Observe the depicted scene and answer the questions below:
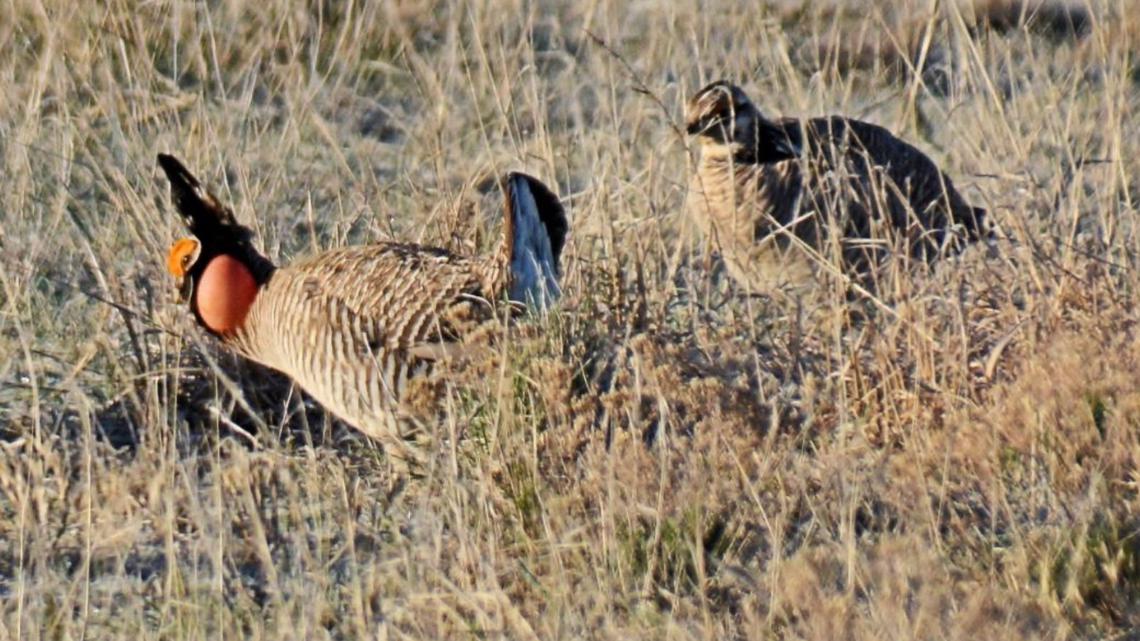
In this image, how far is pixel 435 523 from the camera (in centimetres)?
387

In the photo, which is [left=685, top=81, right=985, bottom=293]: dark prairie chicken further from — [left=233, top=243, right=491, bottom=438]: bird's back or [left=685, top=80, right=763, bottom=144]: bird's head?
[left=233, top=243, right=491, bottom=438]: bird's back

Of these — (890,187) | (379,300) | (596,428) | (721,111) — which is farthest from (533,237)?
(721,111)

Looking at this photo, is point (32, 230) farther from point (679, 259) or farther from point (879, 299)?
point (879, 299)

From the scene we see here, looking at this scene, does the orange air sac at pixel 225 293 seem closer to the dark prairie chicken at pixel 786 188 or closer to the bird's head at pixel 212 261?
the bird's head at pixel 212 261

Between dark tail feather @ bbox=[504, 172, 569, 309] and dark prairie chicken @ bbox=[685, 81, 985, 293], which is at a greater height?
dark tail feather @ bbox=[504, 172, 569, 309]

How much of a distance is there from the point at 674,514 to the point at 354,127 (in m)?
3.31

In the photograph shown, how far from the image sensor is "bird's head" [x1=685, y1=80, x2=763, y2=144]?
578 centimetres

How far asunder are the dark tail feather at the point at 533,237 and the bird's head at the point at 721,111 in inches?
38.9

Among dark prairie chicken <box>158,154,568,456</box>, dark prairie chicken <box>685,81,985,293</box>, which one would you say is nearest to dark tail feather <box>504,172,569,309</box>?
dark prairie chicken <box>158,154,568,456</box>

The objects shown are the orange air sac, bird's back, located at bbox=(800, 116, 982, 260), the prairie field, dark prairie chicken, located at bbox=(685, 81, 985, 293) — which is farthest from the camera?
dark prairie chicken, located at bbox=(685, 81, 985, 293)

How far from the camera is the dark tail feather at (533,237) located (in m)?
4.69

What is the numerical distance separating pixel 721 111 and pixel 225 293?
4.98ft

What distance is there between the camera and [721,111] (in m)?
5.82

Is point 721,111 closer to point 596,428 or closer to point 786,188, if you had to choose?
point 786,188
